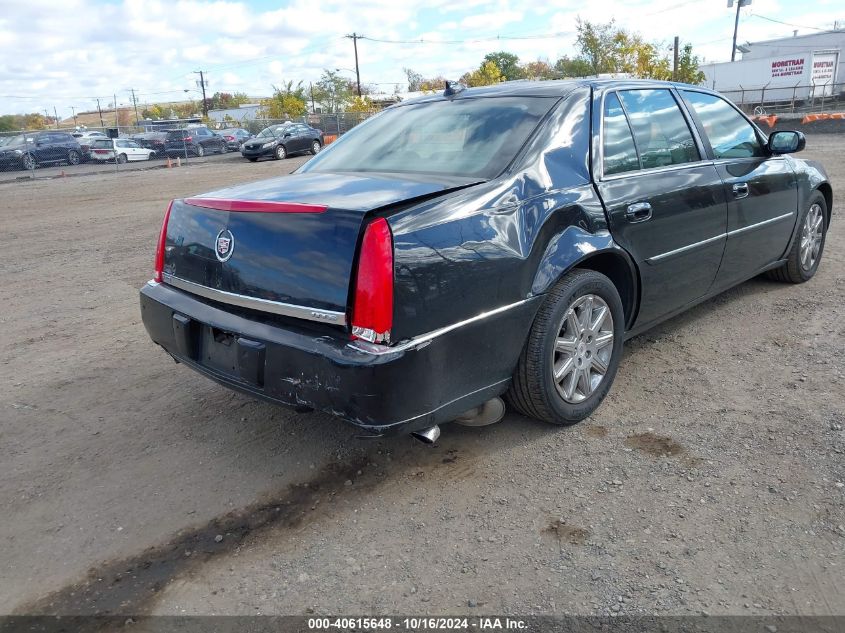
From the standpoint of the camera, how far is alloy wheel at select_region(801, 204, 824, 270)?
552 cm

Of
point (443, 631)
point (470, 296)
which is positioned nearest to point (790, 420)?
point (470, 296)

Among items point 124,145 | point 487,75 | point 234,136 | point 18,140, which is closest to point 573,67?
point 487,75

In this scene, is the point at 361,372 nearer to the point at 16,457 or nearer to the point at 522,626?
the point at 522,626

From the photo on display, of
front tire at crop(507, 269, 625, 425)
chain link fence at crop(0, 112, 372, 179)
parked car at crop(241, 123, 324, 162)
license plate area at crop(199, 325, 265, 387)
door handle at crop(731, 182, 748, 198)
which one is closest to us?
license plate area at crop(199, 325, 265, 387)

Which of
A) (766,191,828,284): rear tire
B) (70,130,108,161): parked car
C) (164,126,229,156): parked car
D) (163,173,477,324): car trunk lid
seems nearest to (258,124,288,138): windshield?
(164,126,229,156): parked car

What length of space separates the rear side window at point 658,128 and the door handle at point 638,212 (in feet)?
0.97

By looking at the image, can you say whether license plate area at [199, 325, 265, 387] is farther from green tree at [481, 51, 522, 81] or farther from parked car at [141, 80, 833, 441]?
green tree at [481, 51, 522, 81]

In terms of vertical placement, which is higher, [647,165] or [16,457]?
[647,165]

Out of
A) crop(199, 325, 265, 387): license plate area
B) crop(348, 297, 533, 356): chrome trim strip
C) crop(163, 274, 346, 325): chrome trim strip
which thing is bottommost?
crop(199, 325, 265, 387): license plate area

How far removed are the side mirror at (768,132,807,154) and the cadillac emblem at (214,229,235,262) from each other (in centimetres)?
382

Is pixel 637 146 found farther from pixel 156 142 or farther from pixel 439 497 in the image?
pixel 156 142

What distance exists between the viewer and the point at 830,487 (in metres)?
2.87

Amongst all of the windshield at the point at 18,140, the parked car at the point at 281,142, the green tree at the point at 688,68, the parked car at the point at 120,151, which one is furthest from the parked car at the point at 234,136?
the green tree at the point at 688,68

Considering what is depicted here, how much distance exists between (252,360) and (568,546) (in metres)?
1.44
